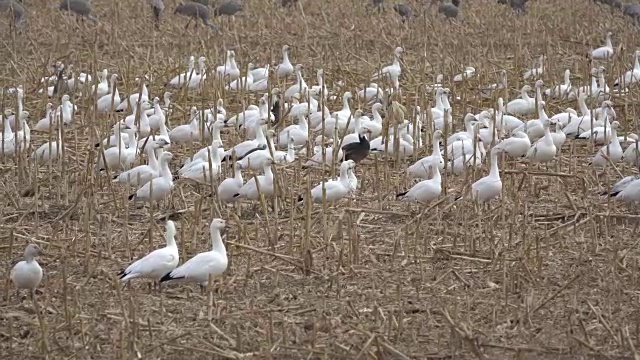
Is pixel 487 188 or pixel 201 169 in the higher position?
pixel 201 169

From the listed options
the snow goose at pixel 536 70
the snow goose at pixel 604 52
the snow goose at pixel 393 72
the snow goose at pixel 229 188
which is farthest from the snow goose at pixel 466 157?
the snow goose at pixel 604 52

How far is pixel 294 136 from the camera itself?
9.49 metres

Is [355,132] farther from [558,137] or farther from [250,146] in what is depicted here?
[558,137]

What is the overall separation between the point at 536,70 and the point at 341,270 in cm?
593

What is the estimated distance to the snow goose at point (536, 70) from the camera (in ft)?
38.5

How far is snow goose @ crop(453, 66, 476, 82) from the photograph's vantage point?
36.4 ft

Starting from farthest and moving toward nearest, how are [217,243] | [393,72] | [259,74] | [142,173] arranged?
1. [259,74]
2. [393,72]
3. [142,173]
4. [217,243]

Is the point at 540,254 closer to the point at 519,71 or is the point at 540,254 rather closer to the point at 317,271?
the point at 317,271

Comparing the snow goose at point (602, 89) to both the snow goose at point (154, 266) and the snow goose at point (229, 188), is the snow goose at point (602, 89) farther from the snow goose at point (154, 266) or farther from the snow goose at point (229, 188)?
the snow goose at point (154, 266)

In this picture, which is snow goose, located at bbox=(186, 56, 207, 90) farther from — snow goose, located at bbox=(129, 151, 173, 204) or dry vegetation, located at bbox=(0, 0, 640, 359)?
snow goose, located at bbox=(129, 151, 173, 204)

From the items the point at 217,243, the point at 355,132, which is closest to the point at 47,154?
the point at 355,132

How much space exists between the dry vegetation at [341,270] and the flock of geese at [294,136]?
140mm

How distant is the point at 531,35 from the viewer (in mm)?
14391

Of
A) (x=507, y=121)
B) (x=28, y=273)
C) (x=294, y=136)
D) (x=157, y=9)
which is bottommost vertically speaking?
(x=28, y=273)
